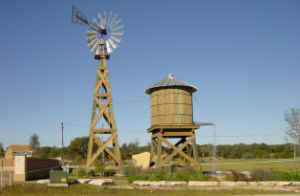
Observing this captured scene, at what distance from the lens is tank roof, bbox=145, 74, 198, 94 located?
1313 inches

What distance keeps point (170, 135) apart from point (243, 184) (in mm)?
11016

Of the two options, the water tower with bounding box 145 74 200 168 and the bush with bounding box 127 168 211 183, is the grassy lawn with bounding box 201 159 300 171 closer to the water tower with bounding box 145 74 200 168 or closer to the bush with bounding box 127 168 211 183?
the water tower with bounding box 145 74 200 168

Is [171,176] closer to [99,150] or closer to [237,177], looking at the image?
[237,177]

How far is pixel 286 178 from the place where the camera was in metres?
25.5

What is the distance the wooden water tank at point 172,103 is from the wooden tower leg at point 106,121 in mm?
4270

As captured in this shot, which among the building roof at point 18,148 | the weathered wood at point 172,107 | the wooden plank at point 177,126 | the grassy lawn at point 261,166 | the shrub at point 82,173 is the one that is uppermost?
the weathered wood at point 172,107

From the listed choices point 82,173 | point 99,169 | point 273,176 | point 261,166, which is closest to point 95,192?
point 99,169

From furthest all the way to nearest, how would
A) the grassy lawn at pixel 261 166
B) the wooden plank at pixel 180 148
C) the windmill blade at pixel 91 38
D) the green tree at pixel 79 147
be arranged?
the green tree at pixel 79 147, the grassy lawn at pixel 261 166, the windmill blade at pixel 91 38, the wooden plank at pixel 180 148

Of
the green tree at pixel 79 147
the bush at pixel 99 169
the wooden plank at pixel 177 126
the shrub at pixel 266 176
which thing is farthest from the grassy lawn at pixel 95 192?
the green tree at pixel 79 147

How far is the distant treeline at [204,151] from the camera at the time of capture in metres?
74.9

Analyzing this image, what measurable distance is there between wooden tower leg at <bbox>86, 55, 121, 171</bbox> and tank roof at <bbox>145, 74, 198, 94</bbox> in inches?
170

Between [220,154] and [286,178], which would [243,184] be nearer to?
[286,178]

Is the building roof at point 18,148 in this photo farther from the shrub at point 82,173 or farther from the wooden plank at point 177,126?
the wooden plank at point 177,126

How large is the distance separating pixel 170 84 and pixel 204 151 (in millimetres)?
57943
